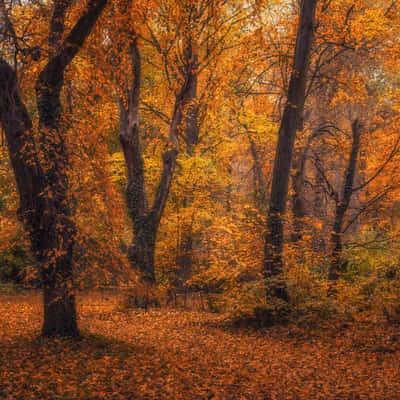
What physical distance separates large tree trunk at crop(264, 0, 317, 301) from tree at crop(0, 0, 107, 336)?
15.7 feet

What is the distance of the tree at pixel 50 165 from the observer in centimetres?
674

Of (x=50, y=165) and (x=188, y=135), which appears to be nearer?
(x=50, y=165)

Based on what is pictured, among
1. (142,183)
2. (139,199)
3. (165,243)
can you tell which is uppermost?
(142,183)

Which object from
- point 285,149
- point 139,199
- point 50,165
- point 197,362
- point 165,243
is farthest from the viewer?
point 165,243

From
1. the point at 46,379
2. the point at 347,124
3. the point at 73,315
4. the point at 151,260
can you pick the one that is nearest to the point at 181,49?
the point at 151,260

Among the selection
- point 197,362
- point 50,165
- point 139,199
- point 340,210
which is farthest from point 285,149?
point 50,165

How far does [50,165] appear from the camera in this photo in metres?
6.93

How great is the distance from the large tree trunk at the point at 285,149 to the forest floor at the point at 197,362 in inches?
64.3

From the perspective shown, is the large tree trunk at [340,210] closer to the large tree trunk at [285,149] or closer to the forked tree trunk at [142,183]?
the large tree trunk at [285,149]

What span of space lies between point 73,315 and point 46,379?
6.29ft

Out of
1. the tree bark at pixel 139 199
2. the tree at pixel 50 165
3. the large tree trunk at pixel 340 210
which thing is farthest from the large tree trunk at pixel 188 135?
the tree at pixel 50 165

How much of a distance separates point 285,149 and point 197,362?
5203mm

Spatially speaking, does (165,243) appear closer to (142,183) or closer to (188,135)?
(142,183)

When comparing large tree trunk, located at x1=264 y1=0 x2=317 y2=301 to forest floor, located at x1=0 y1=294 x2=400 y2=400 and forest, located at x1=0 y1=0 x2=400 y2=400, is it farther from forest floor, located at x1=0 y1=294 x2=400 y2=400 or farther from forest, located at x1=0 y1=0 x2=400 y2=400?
forest floor, located at x1=0 y1=294 x2=400 y2=400
